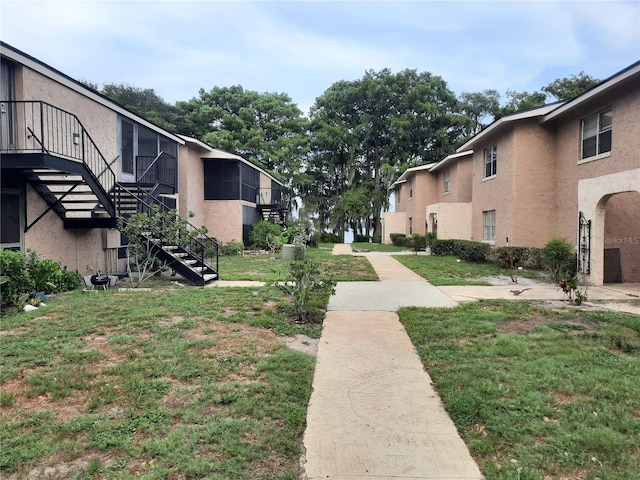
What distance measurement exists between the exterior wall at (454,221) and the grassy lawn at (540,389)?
15.2m

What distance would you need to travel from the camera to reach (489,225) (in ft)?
61.7

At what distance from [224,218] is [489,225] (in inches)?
557

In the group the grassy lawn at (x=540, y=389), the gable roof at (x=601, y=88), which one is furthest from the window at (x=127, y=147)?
the gable roof at (x=601, y=88)

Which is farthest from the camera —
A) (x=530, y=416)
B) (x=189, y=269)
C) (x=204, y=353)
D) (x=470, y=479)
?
(x=189, y=269)

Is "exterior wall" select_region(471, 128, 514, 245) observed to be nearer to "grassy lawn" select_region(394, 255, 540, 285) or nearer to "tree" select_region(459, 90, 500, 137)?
"grassy lawn" select_region(394, 255, 540, 285)

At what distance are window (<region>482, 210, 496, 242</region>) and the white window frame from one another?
5330 mm

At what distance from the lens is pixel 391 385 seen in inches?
170

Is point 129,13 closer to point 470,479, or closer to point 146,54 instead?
point 146,54

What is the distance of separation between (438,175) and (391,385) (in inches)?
1068

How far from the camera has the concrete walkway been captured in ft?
9.44

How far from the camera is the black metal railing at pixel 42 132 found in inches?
336

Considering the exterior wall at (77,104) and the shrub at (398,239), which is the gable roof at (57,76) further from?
the shrub at (398,239)

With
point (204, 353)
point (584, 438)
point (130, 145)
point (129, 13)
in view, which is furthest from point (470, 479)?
point (130, 145)

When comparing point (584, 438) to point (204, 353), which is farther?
point (204, 353)
